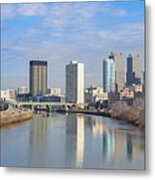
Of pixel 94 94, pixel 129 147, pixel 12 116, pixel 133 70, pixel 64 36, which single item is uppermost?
pixel 64 36

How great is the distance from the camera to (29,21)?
2061mm

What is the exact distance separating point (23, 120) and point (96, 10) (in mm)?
597

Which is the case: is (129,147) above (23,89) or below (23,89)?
below

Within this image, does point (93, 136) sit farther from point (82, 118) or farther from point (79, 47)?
point (79, 47)

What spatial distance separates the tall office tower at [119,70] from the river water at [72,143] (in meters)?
0.16

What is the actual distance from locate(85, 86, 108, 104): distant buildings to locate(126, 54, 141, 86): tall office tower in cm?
12

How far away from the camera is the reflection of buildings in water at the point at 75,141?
1.99 meters

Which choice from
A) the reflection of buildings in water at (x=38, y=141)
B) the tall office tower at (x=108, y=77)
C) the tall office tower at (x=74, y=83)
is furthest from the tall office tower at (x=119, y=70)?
the reflection of buildings in water at (x=38, y=141)

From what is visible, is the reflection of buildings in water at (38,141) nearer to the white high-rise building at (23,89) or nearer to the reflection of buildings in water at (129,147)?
the white high-rise building at (23,89)

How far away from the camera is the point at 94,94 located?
201 cm

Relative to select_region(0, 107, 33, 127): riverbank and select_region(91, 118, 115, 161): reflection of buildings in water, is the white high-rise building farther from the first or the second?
select_region(91, 118, 115, 161): reflection of buildings in water

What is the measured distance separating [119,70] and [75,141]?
1.22 ft

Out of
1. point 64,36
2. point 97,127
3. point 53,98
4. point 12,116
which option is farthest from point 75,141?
point 64,36

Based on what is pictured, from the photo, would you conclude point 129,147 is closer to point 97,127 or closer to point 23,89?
point 97,127
